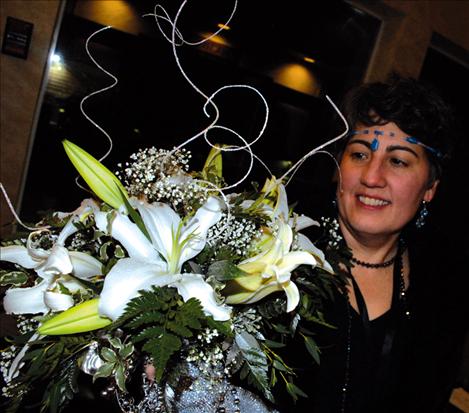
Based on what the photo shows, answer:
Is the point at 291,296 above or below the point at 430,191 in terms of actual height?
below

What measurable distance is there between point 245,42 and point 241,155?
0.94 meters

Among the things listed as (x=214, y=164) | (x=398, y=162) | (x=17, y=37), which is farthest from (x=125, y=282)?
(x=17, y=37)

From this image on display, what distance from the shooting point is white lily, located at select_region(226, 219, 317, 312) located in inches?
33.8

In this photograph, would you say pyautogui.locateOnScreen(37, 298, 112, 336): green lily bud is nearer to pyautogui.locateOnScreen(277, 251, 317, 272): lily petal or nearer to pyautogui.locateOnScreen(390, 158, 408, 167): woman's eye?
pyautogui.locateOnScreen(277, 251, 317, 272): lily petal

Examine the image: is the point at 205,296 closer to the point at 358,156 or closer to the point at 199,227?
the point at 199,227

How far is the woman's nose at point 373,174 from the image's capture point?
1675mm

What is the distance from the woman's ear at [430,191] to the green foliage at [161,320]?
132cm

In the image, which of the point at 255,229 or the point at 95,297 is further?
the point at 255,229

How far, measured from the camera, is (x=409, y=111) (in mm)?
1771

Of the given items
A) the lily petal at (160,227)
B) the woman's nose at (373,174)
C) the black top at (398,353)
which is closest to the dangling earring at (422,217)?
the black top at (398,353)

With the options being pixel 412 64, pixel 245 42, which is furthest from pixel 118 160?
pixel 412 64

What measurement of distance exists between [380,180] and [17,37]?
2.65 m

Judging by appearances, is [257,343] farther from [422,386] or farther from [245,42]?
[245,42]

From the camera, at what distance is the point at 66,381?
0.89m
